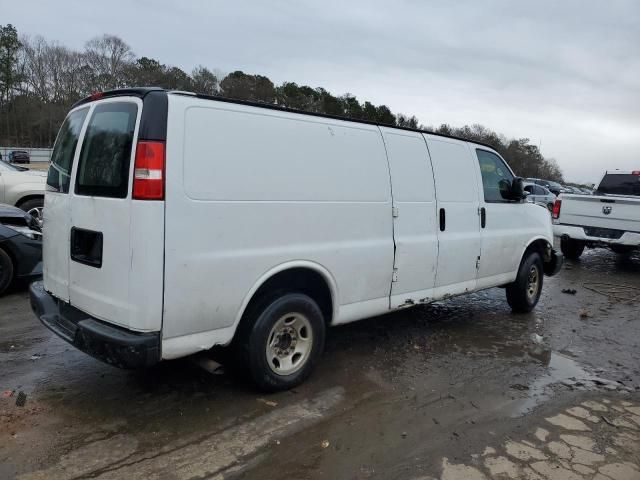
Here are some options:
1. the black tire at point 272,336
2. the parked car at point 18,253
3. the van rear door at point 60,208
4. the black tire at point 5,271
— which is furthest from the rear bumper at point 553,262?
the black tire at point 5,271

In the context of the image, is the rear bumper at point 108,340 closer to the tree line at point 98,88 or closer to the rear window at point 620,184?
the rear window at point 620,184

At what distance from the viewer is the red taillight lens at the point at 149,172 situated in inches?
119

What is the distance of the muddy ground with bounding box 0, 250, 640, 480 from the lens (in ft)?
10.1

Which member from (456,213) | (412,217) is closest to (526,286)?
(456,213)

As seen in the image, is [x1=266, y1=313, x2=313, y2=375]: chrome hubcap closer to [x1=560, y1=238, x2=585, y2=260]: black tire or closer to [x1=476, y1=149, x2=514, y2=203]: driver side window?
[x1=476, y1=149, x2=514, y2=203]: driver side window

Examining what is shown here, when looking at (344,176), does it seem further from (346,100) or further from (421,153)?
(346,100)

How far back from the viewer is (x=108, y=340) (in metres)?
3.13

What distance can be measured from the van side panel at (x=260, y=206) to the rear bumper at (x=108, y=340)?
0.16 meters

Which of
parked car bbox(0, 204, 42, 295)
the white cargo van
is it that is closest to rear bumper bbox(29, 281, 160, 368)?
the white cargo van

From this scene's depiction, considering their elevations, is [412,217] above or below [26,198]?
above

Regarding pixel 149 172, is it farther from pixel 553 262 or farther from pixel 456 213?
pixel 553 262

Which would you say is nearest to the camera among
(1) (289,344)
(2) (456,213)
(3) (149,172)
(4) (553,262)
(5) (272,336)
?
(3) (149,172)

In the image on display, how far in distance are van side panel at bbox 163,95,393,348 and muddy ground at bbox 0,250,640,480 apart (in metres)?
0.67

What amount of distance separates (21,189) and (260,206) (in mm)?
8062
